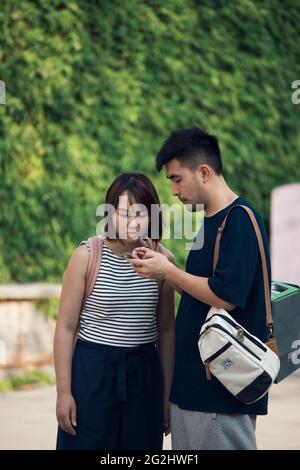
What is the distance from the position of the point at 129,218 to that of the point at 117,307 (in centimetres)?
29

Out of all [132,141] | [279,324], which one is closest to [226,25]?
[132,141]

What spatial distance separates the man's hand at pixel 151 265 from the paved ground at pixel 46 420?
7.59 ft

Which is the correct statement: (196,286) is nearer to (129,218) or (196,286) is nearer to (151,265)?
(151,265)

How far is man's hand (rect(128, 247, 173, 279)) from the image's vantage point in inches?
111

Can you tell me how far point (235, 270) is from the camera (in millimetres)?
2760

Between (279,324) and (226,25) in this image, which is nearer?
(279,324)

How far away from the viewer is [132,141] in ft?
23.9

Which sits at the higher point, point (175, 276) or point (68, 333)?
point (175, 276)

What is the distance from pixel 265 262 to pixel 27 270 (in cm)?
414

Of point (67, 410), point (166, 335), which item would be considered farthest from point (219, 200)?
point (67, 410)

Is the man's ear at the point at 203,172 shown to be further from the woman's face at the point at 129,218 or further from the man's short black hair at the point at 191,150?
the woman's face at the point at 129,218

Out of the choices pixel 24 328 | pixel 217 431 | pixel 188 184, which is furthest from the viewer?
pixel 24 328

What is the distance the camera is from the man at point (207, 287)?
279cm
